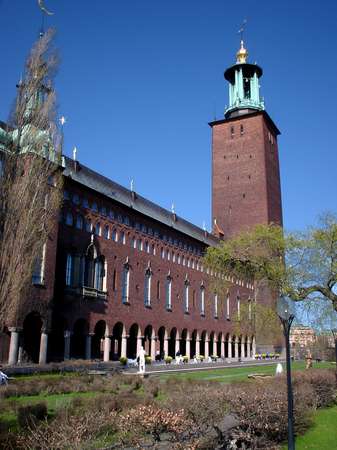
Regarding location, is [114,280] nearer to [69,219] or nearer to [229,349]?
[69,219]

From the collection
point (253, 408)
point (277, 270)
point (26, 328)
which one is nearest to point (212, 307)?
point (26, 328)

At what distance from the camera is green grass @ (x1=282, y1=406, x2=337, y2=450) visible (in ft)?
33.4

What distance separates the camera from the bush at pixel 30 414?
966 centimetres

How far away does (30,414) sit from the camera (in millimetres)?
9867

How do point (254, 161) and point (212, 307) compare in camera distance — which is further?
point (254, 161)

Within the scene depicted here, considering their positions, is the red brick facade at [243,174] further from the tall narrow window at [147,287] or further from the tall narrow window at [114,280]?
the tall narrow window at [114,280]

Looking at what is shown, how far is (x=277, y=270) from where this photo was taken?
66.3ft

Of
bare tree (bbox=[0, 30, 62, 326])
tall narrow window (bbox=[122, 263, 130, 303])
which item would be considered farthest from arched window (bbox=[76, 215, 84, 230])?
bare tree (bbox=[0, 30, 62, 326])

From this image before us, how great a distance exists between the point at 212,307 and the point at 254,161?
21411 mm

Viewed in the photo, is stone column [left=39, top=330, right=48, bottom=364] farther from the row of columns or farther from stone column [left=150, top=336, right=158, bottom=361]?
stone column [left=150, top=336, right=158, bottom=361]

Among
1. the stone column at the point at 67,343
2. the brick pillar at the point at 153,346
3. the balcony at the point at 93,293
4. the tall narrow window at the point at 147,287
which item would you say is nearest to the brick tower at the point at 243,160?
the tall narrow window at the point at 147,287

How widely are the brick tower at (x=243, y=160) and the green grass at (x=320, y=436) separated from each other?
48.4m

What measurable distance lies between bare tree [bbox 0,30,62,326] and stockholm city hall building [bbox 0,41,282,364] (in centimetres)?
86

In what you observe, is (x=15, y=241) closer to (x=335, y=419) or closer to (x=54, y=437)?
(x=54, y=437)
